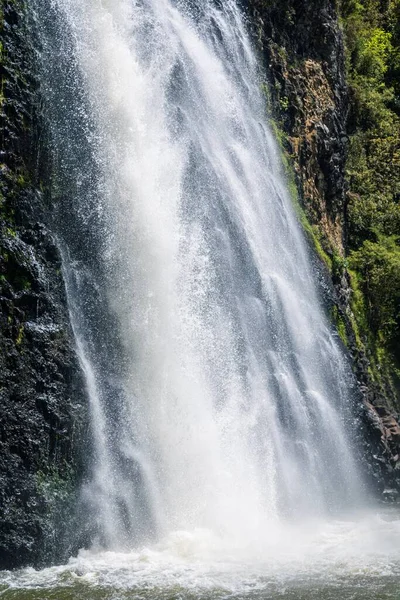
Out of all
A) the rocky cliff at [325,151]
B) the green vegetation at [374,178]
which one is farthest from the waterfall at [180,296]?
the green vegetation at [374,178]

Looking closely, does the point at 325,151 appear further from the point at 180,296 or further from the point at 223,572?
the point at 223,572

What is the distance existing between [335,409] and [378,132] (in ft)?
44.6

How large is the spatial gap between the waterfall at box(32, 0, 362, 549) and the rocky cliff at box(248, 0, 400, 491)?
1635mm

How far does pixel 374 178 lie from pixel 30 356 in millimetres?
17454

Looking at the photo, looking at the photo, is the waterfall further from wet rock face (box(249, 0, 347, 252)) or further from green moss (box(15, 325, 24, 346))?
wet rock face (box(249, 0, 347, 252))

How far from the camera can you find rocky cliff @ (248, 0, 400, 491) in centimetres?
1903

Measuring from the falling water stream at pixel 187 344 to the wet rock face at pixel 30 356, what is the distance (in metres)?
0.50

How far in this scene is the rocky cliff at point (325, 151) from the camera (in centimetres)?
1903

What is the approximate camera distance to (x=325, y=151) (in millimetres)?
21359

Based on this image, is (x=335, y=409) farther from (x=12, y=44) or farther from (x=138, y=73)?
(x=12, y=44)

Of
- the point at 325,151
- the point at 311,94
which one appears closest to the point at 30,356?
the point at 325,151

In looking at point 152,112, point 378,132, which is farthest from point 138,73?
point 378,132

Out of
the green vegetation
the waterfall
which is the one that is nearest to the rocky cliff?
the green vegetation

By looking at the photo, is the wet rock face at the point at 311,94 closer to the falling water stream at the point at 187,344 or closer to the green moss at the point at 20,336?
the falling water stream at the point at 187,344
